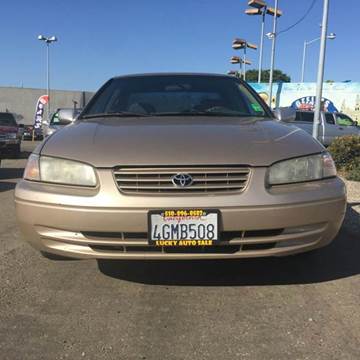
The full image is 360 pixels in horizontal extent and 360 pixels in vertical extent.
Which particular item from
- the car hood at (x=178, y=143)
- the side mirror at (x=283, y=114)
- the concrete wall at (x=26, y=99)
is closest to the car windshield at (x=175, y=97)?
the side mirror at (x=283, y=114)

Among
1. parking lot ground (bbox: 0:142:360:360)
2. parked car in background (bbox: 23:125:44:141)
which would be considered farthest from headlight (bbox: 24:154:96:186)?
parked car in background (bbox: 23:125:44:141)

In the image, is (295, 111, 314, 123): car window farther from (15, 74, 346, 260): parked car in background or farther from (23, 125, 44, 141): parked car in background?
(15, 74, 346, 260): parked car in background

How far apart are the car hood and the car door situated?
54.7ft

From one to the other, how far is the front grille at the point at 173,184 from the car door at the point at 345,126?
57.3 feet

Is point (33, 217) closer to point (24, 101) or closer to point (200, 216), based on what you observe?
point (200, 216)

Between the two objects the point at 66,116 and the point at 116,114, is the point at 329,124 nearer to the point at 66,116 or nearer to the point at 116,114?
the point at 66,116

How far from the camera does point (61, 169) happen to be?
332 centimetres

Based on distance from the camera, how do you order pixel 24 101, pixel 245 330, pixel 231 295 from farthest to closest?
pixel 24 101 < pixel 231 295 < pixel 245 330

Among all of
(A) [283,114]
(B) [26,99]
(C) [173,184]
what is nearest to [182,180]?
(C) [173,184]

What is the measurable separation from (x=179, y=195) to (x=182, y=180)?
3.8 inches

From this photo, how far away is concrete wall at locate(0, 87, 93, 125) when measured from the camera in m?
41.2

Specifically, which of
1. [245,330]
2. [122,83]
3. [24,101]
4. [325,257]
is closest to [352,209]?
[325,257]

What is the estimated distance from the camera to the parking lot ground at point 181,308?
2736 mm

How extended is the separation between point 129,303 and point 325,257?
1.82m
